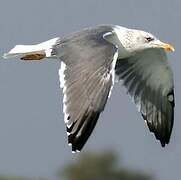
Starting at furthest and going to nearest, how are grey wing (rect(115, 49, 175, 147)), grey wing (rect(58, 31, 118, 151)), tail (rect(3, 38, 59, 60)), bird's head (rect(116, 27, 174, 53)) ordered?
grey wing (rect(115, 49, 175, 147))
bird's head (rect(116, 27, 174, 53))
tail (rect(3, 38, 59, 60))
grey wing (rect(58, 31, 118, 151))

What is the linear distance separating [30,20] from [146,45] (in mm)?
76957

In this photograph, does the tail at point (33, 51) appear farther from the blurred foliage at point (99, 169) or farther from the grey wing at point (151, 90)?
the blurred foliage at point (99, 169)


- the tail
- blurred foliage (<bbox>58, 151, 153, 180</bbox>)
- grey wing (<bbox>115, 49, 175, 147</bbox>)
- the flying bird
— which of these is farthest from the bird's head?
blurred foliage (<bbox>58, 151, 153, 180</bbox>)

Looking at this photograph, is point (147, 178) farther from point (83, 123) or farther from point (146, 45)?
point (83, 123)

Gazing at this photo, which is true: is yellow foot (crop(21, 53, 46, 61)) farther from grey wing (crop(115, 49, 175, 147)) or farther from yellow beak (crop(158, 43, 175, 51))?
yellow beak (crop(158, 43, 175, 51))

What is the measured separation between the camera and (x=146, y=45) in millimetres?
6000

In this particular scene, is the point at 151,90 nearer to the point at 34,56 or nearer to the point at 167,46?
the point at 167,46

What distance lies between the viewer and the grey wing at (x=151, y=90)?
6.26 meters

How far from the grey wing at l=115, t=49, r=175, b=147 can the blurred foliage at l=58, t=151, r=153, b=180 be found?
4.57 meters

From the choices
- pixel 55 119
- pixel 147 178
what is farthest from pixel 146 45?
pixel 55 119

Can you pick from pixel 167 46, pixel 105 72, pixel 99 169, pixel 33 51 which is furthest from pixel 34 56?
pixel 99 169

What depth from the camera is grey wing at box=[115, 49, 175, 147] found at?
6.26 metres

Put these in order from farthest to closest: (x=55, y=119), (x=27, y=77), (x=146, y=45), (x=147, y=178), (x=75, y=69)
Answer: (x=27, y=77)
(x=55, y=119)
(x=147, y=178)
(x=146, y=45)
(x=75, y=69)

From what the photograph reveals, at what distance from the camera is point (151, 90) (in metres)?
6.36
